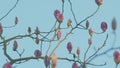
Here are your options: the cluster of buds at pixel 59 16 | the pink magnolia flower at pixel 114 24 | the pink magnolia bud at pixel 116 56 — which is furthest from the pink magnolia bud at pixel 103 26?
the pink magnolia flower at pixel 114 24

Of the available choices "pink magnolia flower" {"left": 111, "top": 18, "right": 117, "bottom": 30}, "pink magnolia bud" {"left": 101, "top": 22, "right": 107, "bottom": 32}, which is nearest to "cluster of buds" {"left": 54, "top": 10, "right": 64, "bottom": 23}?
"pink magnolia bud" {"left": 101, "top": 22, "right": 107, "bottom": 32}

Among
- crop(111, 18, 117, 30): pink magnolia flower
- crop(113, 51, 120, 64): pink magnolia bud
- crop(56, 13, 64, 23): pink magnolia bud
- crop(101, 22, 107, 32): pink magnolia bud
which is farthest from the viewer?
crop(101, 22, 107, 32): pink magnolia bud

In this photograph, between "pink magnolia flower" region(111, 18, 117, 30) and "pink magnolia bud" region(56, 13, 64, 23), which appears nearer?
"pink magnolia flower" region(111, 18, 117, 30)

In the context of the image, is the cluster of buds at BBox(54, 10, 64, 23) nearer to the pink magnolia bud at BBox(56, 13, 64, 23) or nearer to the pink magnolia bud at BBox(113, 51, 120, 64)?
the pink magnolia bud at BBox(56, 13, 64, 23)

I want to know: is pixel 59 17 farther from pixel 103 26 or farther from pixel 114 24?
pixel 114 24

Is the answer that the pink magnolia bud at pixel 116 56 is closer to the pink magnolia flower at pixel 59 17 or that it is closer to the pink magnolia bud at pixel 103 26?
the pink magnolia flower at pixel 59 17

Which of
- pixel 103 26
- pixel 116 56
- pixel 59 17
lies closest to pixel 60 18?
pixel 59 17

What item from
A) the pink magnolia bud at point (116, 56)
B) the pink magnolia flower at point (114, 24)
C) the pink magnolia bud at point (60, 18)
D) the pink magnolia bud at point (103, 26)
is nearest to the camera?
the pink magnolia flower at point (114, 24)

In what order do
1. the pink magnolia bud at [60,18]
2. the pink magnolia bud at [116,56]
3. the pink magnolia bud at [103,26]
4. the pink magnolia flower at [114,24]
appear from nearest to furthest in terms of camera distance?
1. the pink magnolia flower at [114,24]
2. the pink magnolia bud at [116,56]
3. the pink magnolia bud at [60,18]
4. the pink magnolia bud at [103,26]

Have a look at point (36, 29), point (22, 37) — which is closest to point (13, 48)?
point (22, 37)

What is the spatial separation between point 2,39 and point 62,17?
4.24 ft

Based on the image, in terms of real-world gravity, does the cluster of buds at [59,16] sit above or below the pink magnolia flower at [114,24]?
above

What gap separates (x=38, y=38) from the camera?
20.0 feet

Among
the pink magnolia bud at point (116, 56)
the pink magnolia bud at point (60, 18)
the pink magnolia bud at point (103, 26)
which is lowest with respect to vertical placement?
the pink magnolia bud at point (116, 56)
